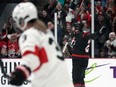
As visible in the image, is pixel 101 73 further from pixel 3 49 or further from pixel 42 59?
pixel 42 59

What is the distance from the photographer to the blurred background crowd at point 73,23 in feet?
35.3

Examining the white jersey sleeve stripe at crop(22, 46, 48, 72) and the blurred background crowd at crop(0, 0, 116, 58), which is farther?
the blurred background crowd at crop(0, 0, 116, 58)

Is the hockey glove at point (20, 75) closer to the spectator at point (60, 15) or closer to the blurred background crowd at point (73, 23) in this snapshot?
the blurred background crowd at point (73, 23)

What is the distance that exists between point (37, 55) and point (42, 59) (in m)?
0.09

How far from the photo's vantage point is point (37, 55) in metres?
3.60

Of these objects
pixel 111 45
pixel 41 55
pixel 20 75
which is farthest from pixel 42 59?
pixel 111 45

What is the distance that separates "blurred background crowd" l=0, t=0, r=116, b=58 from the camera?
10.8 meters

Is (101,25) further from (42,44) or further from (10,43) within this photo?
(42,44)

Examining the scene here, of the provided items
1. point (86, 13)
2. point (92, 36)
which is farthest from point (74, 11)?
point (92, 36)

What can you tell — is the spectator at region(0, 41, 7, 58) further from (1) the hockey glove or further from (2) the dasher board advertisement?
(1) the hockey glove

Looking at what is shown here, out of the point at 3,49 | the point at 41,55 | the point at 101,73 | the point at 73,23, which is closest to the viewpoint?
the point at 41,55

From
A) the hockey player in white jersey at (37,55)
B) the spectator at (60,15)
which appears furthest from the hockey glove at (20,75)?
the spectator at (60,15)

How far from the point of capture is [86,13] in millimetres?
11367

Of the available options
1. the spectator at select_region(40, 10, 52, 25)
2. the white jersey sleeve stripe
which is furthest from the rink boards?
the white jersey sleeve stripe
